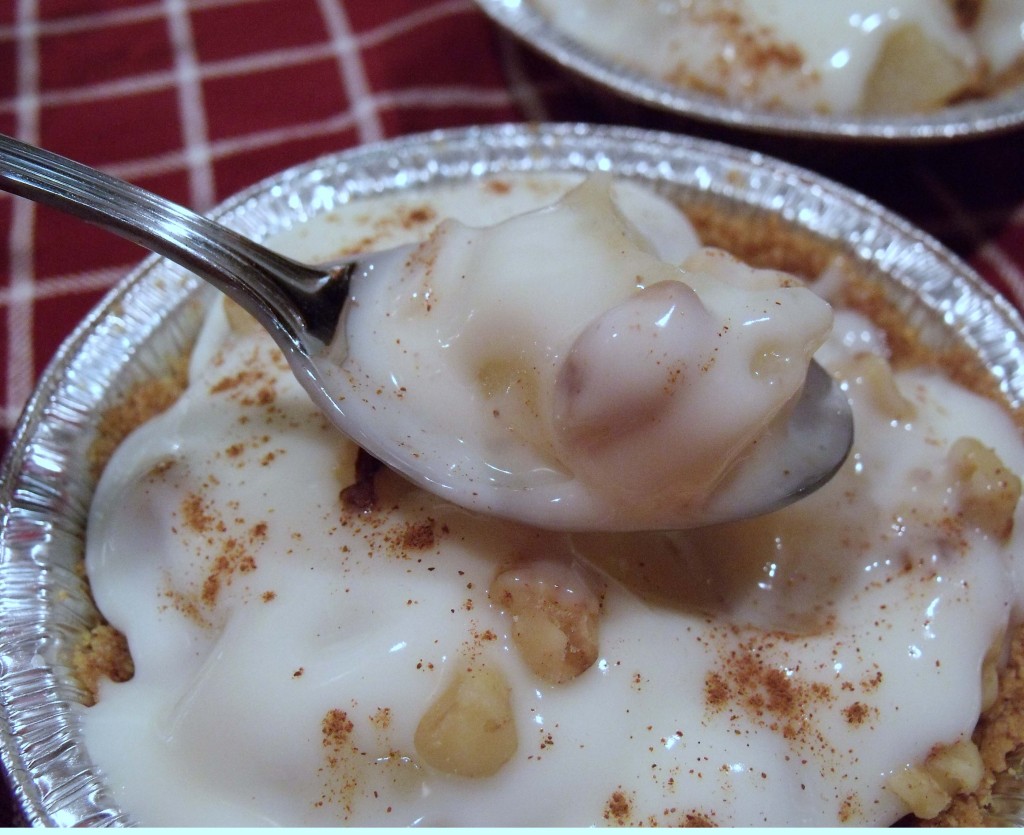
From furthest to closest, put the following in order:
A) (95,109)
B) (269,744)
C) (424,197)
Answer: (95,109)
(424,197)
(269,744)

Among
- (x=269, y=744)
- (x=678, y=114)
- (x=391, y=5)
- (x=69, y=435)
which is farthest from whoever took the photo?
(x=391, y=5)

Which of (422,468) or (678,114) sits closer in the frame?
(422,468)

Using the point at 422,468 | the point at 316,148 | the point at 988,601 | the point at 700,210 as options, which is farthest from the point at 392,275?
the point at 316,148

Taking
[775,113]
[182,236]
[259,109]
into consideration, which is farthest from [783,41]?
[182,236]

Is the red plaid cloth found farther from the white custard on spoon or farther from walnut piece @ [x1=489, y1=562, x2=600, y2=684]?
walnut piece @ [x1=489, y1=562, x2=600, y2=684]

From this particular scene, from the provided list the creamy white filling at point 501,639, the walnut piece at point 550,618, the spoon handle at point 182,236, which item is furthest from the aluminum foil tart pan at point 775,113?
the walnut piece at point 550,618

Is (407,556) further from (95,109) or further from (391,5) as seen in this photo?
(391,5)

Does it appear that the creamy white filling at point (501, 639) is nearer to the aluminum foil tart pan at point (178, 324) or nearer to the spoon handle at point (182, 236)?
the aluminum foil tart pan at point (178, 324)
